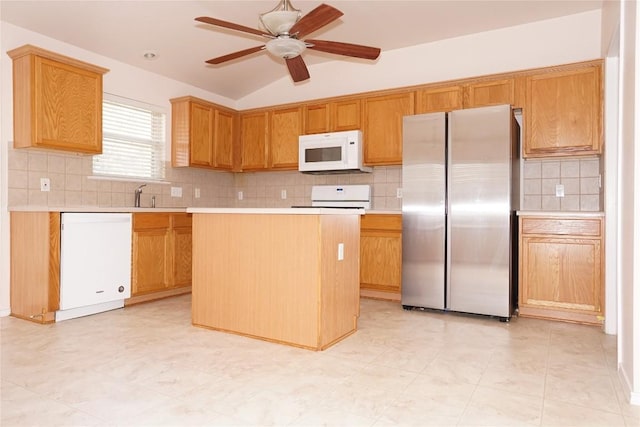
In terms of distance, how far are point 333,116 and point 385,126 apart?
2.23 feet

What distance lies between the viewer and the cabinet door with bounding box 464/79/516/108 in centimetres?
401

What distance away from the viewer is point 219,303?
10.2 ft

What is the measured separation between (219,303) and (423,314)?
5.89ft

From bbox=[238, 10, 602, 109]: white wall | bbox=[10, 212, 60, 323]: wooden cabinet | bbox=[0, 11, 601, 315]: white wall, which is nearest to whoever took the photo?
bbox=[10, 212, 60, 323]: wooden cabinet

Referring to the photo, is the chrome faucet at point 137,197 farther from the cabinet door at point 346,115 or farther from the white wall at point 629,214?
the white wall at point 629,214

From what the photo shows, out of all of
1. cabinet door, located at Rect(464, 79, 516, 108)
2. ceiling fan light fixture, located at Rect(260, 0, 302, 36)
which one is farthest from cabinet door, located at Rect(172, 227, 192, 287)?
cabinet door, located at Rect(464, 79, 516, 108)

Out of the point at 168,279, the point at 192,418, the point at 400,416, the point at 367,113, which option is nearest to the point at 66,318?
the point at 168,279

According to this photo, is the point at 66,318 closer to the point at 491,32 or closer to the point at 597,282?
the point at 597,282

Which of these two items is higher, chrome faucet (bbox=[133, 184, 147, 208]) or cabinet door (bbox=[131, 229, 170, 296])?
chrome faucet (bbox=[133, 184, 147, 208])

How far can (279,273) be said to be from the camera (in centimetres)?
280

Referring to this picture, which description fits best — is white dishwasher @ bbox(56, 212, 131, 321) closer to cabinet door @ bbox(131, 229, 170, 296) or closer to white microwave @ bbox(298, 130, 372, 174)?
cabinet door @ bbox(131, 229, 170, 296)

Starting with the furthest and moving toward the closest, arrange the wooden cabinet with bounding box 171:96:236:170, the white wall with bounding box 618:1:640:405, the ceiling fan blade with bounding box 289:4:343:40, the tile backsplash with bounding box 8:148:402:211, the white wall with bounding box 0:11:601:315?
the wooden cabinet with bounding box 171:96:236:170 < the tile backsplash with bounding box 8:148:402:211 < the white wall with bounding box 0:11:601:315 < the ceiling fan blade with bounding box 289:4:343:40 < the white wall with bounding box 618:1:640:405

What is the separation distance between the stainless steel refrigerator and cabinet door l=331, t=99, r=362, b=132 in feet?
3.32

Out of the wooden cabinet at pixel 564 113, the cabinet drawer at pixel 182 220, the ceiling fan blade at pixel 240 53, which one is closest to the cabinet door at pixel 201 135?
the cabinet drawer at pixel 182 220
